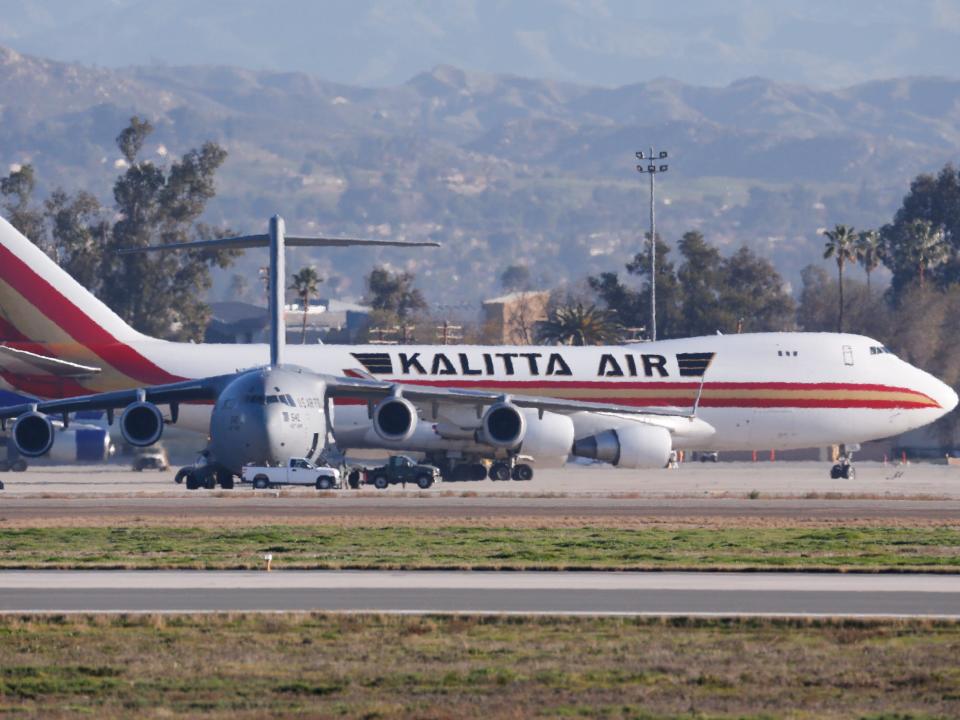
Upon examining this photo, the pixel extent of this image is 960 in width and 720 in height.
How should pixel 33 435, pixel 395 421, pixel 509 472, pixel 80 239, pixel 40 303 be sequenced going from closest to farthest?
1. pixel 33 435
2. pixel 395 421
3. pixel 40 303
4. pixel 509 472
5. pixel 80 239

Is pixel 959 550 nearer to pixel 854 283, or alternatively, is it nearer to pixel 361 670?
pixel 361 670

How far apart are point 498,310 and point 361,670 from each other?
501 ft

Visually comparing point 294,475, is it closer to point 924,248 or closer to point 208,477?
point 208,477

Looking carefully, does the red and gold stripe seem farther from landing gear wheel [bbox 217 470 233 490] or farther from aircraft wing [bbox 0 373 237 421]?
landing gear wheel [bbox 217 470 233 490]

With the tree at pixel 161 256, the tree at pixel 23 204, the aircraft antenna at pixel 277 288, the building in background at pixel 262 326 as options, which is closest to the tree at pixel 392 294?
the building in background at pixel 262 326

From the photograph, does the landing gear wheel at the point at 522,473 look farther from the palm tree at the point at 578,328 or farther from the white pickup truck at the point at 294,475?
the palm tree at the point at 578,328

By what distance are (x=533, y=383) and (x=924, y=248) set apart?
7829 centimetres

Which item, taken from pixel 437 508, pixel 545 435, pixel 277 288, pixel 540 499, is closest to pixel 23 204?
pixel 545 435

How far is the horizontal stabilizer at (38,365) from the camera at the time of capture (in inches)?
2103

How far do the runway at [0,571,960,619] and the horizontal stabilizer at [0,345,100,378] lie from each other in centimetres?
2875

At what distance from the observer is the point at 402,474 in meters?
52.0

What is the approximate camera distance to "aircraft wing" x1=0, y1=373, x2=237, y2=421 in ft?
155

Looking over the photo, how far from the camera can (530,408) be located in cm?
5241

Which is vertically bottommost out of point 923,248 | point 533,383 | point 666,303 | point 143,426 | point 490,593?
point 490,593
